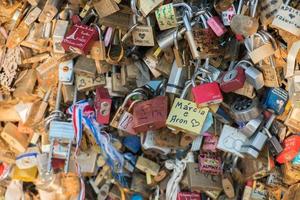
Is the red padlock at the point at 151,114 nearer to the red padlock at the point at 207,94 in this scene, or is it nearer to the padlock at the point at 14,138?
the red padlock at the point at 207,94

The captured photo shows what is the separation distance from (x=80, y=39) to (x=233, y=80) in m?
0.58

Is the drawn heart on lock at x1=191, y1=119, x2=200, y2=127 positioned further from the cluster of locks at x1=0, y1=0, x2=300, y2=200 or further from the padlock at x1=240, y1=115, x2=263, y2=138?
the padlock at x1=240, y1=115, x2=263, y2=138

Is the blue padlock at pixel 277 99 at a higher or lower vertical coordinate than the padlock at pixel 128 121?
higher

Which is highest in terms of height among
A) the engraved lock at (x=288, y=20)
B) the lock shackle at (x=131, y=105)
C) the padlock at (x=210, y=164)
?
the engraved lock at (x=288, y=20)

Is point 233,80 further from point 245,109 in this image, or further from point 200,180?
point 200,180

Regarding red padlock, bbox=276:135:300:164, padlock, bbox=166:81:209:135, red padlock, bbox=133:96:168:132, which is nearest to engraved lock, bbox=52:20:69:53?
red padlock, bbox=133:96:168:132

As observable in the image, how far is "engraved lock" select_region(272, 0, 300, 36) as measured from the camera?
1.75 m

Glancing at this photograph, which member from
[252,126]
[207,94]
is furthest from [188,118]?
[252,126]

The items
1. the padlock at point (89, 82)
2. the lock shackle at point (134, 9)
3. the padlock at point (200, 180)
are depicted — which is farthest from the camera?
the padlock at point (89, 82)

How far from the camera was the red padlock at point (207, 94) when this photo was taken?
1902mm

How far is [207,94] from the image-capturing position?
1912 millimetres

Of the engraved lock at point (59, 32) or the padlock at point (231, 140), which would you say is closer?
the padlock at point (231, 140)

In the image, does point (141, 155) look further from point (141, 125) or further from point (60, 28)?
point (60, 28)

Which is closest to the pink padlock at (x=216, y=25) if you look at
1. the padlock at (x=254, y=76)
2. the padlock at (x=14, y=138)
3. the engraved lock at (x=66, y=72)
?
the padlock at (x=254, y=76)
